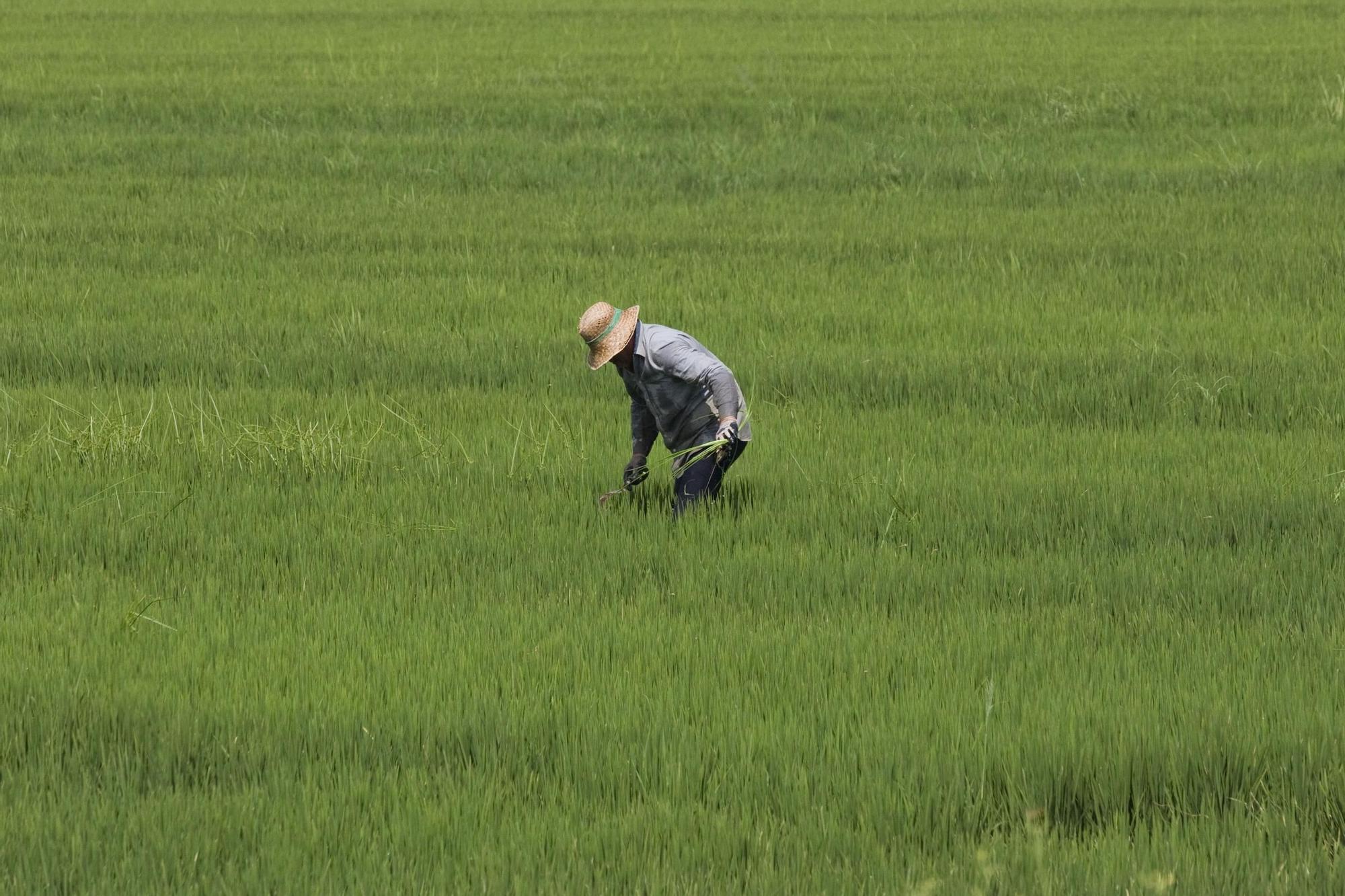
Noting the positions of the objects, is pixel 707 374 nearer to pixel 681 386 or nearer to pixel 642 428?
pixel 681 386

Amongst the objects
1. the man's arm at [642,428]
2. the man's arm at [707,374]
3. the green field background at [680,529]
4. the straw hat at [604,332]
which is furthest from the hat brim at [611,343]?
the green field background at [680,529]

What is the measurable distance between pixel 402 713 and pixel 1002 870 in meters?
1.42

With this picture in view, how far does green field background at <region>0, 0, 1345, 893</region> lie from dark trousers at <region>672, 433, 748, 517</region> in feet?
0.42

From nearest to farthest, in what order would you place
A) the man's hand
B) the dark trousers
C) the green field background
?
the green field background → the dark trousers → the man's hand

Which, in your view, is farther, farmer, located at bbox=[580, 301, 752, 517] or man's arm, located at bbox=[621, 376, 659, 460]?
man's arm, located at bbox=[621, 376, 659, 460]

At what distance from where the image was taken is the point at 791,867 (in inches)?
121

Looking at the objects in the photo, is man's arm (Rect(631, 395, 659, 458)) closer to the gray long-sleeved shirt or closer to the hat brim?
the gray long-sleeved shirt

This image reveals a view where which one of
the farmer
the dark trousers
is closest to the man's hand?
the farmer

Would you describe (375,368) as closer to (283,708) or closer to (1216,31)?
(283,708)

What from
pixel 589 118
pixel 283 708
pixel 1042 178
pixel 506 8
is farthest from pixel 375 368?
pixel 506 8

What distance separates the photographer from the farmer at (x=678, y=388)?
5078 millimetres

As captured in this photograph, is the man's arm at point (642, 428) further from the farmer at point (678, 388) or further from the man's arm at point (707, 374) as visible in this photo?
the man's arm at point (707, 374)

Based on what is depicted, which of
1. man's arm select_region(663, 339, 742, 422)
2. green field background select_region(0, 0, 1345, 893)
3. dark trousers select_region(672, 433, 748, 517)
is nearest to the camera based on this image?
green field background select_region(0, 0, 1345, 893)

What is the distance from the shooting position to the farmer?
508 cm
